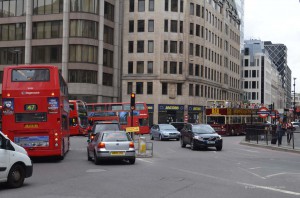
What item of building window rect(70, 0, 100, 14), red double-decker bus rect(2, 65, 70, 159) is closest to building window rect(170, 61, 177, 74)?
building window rect(70, 0, 100, 14)

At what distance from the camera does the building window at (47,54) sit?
69.6m

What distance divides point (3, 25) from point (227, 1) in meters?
45.3

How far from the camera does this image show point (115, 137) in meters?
20.0

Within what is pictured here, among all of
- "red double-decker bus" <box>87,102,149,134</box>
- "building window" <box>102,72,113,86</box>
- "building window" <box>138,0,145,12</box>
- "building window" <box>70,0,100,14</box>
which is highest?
"building window" <box>138,0,145,12</box>

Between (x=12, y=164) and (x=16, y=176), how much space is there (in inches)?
17.5

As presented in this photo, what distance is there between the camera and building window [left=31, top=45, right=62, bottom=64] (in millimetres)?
69625

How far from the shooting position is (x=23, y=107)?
824 inches

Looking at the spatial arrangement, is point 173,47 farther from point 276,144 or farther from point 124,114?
point 276,144

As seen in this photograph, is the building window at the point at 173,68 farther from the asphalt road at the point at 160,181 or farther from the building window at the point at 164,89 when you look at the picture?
the asphalt road at the point at 160,181

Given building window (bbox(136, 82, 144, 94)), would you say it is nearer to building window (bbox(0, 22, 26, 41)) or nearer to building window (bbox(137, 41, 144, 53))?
building window (bbox(137, 41, 144, 53))

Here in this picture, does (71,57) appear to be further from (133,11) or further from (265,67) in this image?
(265,67)

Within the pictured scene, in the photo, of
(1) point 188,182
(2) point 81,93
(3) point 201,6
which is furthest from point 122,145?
(3) point 201,6

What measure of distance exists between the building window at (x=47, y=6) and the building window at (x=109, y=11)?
5.65 metres

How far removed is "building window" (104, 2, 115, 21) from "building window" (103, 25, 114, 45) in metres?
1.53
